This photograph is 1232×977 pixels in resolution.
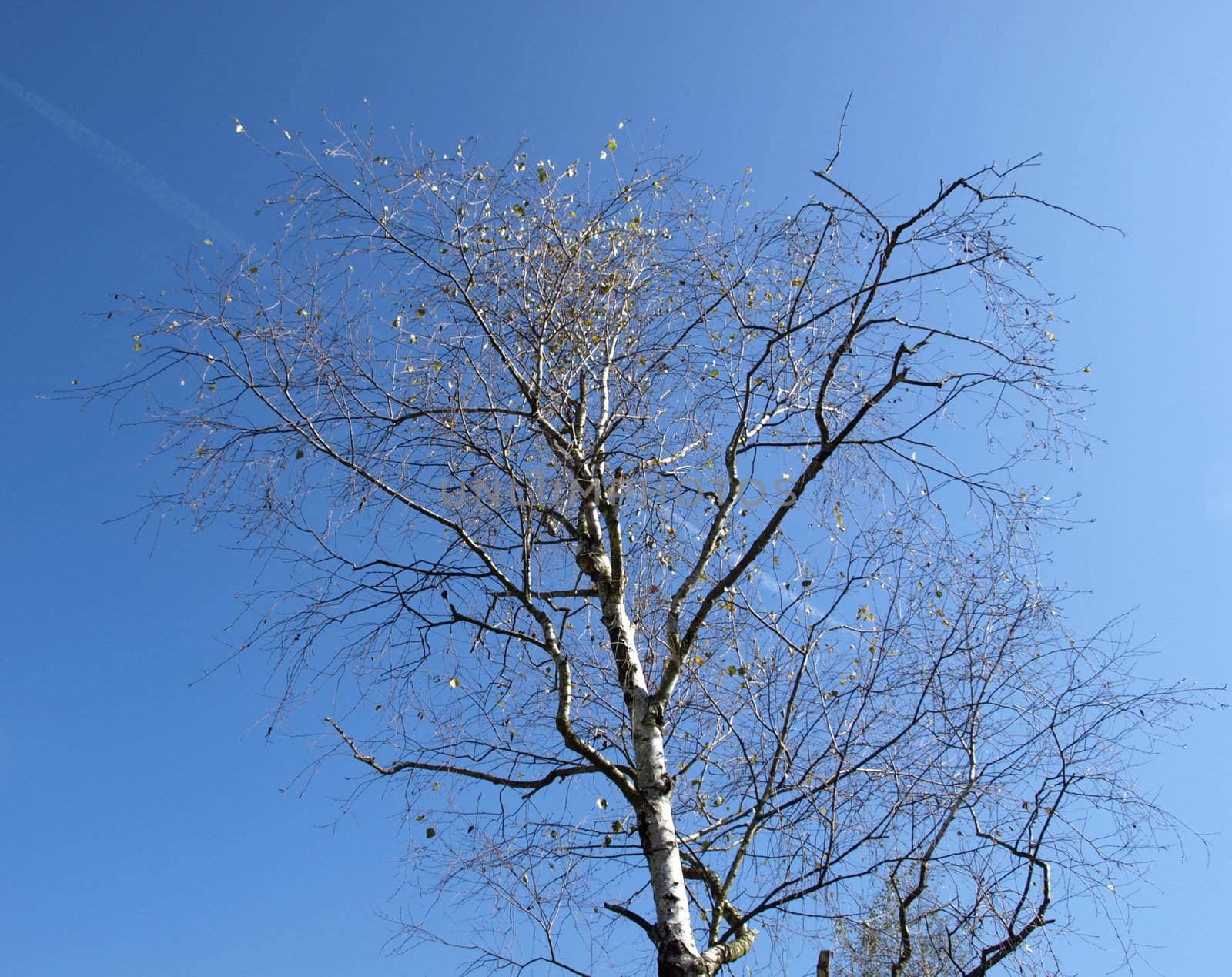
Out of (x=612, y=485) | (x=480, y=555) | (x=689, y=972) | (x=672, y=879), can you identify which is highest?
(x=612, y=485)

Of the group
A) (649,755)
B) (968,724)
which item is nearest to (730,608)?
(649,755)

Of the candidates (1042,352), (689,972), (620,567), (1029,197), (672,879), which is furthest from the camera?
(620,567)

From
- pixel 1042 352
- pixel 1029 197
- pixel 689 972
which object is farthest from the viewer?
pixel 1042 352

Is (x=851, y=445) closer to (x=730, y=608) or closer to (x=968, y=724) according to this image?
(x=730, y=608)

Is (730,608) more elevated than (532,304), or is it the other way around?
(532,304)

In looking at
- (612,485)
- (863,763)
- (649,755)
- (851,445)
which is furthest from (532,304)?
(863,763)

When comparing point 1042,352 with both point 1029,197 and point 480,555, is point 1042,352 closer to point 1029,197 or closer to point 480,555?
point 1029,197

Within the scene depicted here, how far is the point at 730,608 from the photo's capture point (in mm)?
4215

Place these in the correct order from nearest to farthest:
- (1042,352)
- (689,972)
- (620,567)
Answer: (689,972), (1042,352), (620,567)

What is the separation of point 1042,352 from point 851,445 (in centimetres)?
91

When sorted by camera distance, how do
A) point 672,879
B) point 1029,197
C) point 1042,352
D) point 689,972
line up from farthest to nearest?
1. point 1042,352
2. point 1029,197
3. point 672,879
4. point 689,972

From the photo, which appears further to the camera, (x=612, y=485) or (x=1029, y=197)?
(x=612, y=485)

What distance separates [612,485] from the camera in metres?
4.49

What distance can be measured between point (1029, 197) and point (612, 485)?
2175mm
